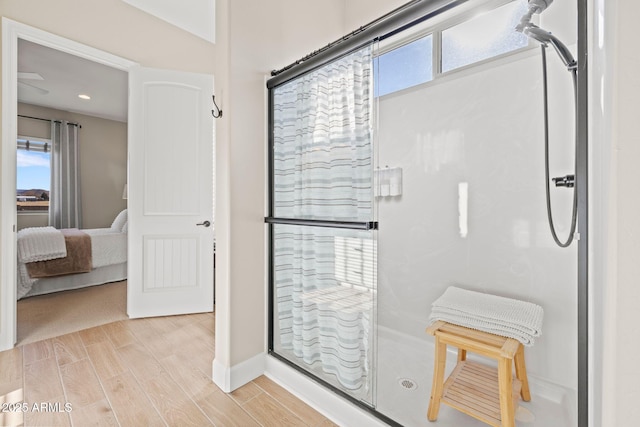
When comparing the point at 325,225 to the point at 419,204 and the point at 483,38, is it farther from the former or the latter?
the point at 483,38

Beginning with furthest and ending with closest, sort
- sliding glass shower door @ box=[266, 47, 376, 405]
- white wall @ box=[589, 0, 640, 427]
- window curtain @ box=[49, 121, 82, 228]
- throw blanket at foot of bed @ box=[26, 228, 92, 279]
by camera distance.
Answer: window curtain @ box=[49, 121, 82, 228], throw blanket at foot of bed @ box=[26, 228, 92, 279], sliding glass shower door @ box=[266, 47, 376, 405], white wall @ box=[589, 0, 640, 427]

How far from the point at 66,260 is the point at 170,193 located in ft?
6.38

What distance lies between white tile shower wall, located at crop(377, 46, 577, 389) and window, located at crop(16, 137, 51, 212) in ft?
21.1

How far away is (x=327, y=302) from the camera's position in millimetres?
1656

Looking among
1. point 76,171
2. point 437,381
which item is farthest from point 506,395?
point 76,171

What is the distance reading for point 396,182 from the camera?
7.69ft

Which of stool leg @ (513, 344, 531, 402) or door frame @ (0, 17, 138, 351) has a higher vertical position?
door frame @ (0, 17, 138, 351)

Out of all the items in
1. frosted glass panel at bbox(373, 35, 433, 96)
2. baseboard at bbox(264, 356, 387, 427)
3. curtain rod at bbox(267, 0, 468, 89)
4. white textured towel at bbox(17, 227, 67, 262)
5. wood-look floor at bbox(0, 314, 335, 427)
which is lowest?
wood-look floor at bbox(0, 314, 335, 427)

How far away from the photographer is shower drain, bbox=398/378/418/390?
173cm

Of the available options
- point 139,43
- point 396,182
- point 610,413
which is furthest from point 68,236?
point 610,413

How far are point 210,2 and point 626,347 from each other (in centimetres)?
356

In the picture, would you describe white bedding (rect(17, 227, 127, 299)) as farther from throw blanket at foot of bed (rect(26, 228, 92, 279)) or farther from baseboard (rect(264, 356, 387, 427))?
baseboard (rect(264, 356, 387, 427))

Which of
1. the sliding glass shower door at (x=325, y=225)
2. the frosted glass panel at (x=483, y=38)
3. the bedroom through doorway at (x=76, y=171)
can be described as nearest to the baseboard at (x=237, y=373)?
the sliding glass shower door at (x=325, y=225)

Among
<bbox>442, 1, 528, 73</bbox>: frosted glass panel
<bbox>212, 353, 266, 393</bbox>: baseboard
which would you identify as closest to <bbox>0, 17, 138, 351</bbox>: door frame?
<bbox>212, 353, 266, 393</bbox>: baseboard
